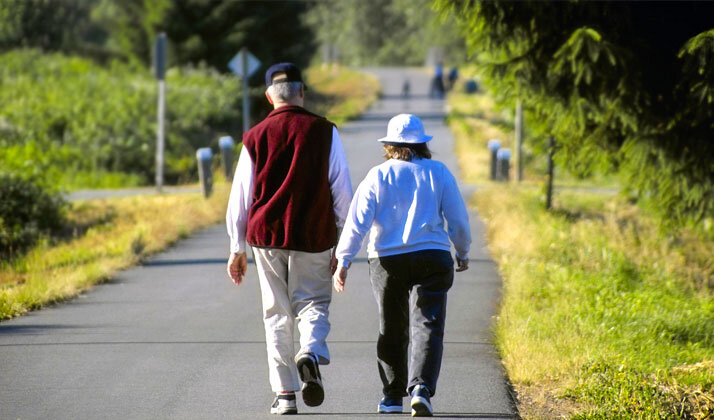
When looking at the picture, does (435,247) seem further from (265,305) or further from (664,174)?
(664,174)

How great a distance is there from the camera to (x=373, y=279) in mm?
5758

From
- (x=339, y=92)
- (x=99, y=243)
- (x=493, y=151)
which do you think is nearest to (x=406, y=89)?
(x=339, y=92)

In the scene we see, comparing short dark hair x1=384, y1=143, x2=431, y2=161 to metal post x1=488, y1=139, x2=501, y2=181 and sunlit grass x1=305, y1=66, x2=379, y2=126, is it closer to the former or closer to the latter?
metal post x1=488, y1=139, x2=501, y2=181

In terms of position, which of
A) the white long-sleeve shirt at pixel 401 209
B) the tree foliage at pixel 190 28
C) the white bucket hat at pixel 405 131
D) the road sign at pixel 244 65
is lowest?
the white long-sleeve shirt at pixel 401 209

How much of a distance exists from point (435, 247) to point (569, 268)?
5.44 metres

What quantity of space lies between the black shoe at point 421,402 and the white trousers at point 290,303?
54 centimetres

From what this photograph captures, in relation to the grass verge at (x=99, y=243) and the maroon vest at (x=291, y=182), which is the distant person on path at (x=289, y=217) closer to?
the maroon vest at (x=291, y=182)

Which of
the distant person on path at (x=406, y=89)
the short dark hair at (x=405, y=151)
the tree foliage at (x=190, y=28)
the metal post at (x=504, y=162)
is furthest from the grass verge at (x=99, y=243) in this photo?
the distant person on path at (x=406, y=89)

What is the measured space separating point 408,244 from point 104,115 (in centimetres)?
2582

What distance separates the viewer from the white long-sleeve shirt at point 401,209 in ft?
18.3

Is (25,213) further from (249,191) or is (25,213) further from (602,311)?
(249,191)

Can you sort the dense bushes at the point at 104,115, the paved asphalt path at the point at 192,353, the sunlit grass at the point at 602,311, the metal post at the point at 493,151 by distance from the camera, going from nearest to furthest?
the paved asphalt path at the point at 192,353, the sunlit grass at the point at 602,311, the metal post at the point at 493,151, the dense bushes at the point at 104,115

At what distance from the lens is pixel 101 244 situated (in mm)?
13391

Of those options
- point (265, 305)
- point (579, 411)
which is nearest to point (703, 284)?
point (579, 411)
